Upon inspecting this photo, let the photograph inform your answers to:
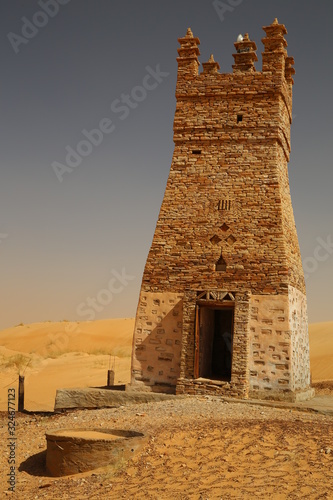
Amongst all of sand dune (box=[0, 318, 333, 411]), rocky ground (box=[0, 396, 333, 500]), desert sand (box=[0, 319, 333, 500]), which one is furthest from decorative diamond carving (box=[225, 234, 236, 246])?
sand dune (box=[0, 318, 333, 411])

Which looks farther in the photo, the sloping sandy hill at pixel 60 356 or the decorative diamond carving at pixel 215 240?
the sloping sandy hill at pixel 60 356

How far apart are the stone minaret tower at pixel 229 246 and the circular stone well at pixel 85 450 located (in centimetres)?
459

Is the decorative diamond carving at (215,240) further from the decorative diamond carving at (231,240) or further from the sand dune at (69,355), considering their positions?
the sand dune at (69,355)

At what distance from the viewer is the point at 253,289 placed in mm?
14492

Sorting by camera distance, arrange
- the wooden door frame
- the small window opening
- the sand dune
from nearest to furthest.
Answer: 1. the wooden door frame
2. the small window opening
3. the sand dune

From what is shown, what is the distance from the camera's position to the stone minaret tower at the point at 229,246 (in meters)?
14.1

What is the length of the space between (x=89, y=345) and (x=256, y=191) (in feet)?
98.7

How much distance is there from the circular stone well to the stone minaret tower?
15.1 feet

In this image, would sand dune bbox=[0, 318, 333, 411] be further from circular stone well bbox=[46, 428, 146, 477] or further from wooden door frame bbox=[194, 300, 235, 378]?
circular stone well bbox=[46, 428, 146, 477]

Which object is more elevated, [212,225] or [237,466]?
[212,225]

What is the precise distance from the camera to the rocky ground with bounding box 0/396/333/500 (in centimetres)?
808

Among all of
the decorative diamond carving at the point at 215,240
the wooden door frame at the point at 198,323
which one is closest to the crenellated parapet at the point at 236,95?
the decorative diamond carving at the point at 215,240

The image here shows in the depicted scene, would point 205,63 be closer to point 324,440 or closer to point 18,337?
point 324,440

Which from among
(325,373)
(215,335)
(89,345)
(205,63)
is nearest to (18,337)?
(89,345)
